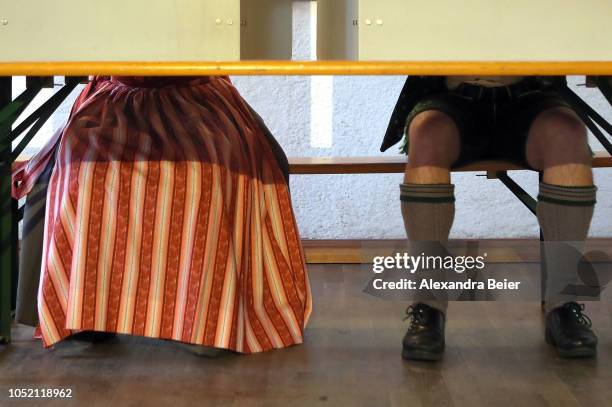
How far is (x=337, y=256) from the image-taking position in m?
3.31

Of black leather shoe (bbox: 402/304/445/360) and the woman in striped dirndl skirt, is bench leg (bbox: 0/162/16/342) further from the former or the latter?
black leather shoe (bbox: 402/304/445/360)

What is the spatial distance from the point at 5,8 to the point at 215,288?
728 mm

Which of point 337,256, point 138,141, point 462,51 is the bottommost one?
point 337,256

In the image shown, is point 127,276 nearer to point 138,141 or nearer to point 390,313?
point 138,141

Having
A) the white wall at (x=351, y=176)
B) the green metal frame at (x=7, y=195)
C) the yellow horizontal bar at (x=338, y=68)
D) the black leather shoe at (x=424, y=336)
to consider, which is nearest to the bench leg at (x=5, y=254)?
the green metal frame at (x=7, y=195)

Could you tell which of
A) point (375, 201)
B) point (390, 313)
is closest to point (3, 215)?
point (390, 313)

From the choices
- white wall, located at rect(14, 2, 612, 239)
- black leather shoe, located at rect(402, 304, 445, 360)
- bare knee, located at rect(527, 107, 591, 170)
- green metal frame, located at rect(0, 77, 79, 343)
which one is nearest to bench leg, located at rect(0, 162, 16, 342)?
green metal frame, located at rect(0, 77, 79, 343)

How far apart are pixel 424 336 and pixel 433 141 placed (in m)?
0.39

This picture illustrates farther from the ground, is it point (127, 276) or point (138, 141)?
point (138, 141)

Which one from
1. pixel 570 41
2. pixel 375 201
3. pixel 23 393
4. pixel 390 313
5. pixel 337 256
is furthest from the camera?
pixel 375 201

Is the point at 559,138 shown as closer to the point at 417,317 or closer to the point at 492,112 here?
the point at 492,112

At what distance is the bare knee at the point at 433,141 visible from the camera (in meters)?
2.03

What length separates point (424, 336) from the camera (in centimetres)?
202

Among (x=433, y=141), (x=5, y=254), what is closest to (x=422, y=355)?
(x=433, y=141)
